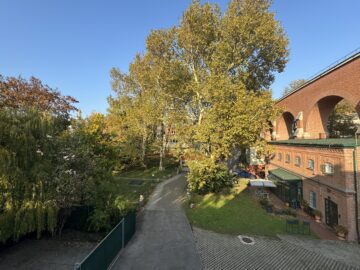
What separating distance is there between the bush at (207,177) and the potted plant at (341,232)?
993 centimetres

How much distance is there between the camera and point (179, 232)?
15016 mm

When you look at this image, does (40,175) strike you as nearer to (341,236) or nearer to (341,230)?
(341,230)

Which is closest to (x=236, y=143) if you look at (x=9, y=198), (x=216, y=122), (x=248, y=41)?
(x=216, y=122)

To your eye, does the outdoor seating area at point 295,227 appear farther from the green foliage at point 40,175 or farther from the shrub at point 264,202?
the green foliage at point 40,175

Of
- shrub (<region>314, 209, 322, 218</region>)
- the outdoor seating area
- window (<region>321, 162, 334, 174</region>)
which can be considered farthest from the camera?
shrub (<region>314, 209, 322, 218</region>)

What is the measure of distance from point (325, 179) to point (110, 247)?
1636 centimetres

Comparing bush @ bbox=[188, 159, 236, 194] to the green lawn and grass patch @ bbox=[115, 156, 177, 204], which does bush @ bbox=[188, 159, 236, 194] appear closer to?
the green lawn

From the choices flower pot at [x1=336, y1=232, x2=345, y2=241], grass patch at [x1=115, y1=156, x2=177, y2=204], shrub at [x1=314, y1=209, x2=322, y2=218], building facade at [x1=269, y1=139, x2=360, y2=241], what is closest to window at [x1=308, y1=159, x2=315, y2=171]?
building facade at [x1=269, y1=139, x2=360, y2=241]

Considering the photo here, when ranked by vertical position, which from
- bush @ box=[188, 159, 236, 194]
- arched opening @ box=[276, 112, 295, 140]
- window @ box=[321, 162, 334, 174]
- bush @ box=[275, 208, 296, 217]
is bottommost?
bush @ box=[275, 208, 296, 217]

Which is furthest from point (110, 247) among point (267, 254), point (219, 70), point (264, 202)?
point (219, 70)

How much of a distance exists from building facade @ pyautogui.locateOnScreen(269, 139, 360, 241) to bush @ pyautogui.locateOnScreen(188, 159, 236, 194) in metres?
6.23

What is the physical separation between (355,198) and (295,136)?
15.4 metres

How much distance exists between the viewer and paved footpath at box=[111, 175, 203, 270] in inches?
436

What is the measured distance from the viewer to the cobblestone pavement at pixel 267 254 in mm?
11278
